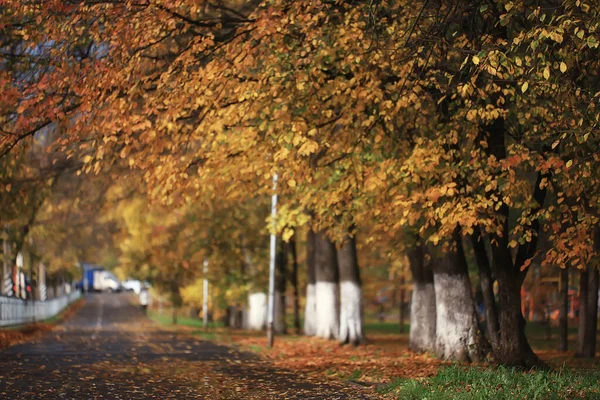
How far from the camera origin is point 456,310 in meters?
20.7

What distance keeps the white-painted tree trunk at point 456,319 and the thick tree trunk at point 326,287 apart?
10.9 metres

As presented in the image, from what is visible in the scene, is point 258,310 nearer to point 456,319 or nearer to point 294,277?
point 294,277

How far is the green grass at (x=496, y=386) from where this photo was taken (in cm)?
1202

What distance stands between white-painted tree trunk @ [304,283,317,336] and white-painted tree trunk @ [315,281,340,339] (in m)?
2.17

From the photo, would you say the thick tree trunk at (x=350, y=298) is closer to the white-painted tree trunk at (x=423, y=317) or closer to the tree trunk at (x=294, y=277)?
the white-painted tree trunk at (x=423, y=317)

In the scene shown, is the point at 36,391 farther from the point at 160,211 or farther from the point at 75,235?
the point at 75,235

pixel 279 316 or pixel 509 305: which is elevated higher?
pixel 509 305

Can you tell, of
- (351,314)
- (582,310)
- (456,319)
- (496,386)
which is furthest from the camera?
(351,314)

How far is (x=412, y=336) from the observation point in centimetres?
2530

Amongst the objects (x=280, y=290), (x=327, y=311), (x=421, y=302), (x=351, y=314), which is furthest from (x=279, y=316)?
(x=421, y=302)

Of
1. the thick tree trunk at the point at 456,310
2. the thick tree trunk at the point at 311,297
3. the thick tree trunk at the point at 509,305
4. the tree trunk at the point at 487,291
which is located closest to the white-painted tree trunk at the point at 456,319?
the thick tree trunk at the point at 456,310

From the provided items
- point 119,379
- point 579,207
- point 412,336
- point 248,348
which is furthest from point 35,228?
point 579,207

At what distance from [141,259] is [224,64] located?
31775mm

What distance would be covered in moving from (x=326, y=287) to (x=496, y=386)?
19.1m
